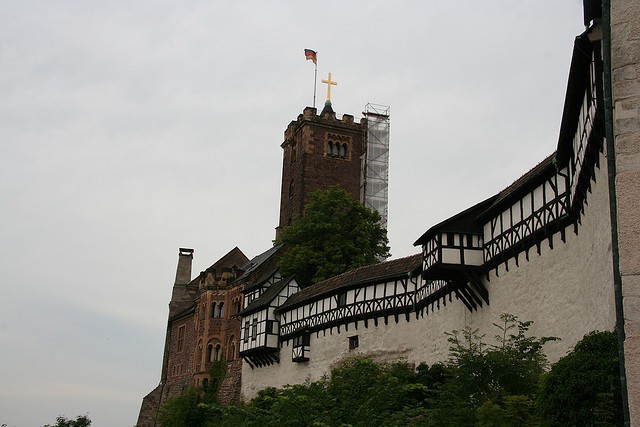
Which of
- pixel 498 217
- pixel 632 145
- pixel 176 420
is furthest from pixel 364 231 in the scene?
pixel 632 145

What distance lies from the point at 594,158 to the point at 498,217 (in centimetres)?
801

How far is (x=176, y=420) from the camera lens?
4606cm

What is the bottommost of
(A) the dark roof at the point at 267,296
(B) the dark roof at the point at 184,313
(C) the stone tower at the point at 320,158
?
(A) the dark roof at the point at 267,296

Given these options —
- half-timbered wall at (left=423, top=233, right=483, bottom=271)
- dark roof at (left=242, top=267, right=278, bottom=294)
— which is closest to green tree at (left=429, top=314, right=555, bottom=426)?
half-timbered wall at (left=423, top=233, right=483, bottom=271)

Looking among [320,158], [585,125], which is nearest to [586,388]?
[585,125]

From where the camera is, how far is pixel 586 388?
12.2 meters

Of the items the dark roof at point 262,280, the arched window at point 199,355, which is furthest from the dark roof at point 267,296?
the arched window at point 199,355

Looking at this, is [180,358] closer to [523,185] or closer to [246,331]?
[246,331]

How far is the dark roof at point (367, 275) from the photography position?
32.8 meters

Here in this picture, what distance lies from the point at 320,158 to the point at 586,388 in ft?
178

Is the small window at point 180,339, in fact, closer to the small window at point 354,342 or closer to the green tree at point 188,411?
the green tree at point 188,411

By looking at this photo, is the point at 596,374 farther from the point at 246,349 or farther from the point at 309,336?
the point at 246,349

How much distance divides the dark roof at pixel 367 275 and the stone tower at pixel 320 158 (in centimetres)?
2254

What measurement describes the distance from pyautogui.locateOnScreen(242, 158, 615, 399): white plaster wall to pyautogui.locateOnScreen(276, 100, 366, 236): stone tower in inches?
1166
